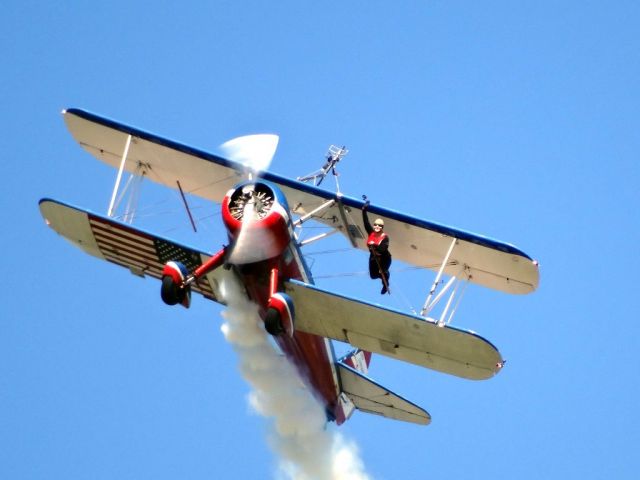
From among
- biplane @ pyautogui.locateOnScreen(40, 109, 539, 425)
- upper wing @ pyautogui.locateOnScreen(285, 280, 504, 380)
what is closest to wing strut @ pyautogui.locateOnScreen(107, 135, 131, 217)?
biplane @ pyautogui.locateOnScreen(40, 109, 539, 425)

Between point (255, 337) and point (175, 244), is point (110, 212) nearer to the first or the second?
point (175, 244)

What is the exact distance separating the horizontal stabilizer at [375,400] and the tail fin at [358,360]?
111 cm

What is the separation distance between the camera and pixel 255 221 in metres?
16.8

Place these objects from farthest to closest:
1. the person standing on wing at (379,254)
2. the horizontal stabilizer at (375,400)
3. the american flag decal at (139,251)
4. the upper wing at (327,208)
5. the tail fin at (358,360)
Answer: the tail fin at (358,360) < the horizontal stabilizer at (375,400) < the upper wing at (327,208) < the person standing on wing at (379,254) < the american flag decal at (139,251)

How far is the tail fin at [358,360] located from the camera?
21.4 meters

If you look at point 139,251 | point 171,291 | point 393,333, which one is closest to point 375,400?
point 393,333

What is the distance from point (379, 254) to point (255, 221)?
1878mm

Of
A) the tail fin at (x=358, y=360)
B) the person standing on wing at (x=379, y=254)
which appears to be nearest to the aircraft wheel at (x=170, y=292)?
the person standing on wing at (x=379, y=254)

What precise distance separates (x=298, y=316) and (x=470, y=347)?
2.22 m

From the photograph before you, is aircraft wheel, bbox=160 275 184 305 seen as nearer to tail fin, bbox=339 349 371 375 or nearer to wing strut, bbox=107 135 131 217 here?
wing strut, bbox=107 135 131 217

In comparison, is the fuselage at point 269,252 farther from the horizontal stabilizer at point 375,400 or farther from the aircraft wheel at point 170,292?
the horizontal stabilizer at point 375,400

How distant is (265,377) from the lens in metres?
18.8

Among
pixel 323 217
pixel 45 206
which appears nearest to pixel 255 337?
pixel 323 217

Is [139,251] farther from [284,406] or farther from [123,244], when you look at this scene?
[284,406]
